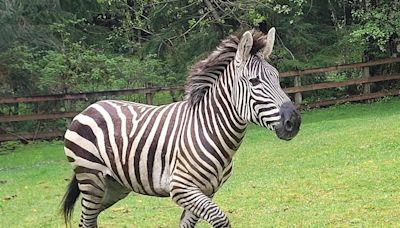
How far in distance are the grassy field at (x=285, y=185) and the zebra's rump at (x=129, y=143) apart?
211 centimetres

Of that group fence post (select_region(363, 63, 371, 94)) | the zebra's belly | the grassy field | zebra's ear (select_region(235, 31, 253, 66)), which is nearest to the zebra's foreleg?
the zebra's belly

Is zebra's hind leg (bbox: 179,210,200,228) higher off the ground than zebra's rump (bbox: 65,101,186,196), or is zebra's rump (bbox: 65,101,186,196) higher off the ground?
zebra's rump (bbox: 65,101,186,196)

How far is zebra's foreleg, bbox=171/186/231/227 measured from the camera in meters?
5.21

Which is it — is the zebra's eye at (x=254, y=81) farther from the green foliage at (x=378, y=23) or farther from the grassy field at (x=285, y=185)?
the green foliage at (x=378, y=23)

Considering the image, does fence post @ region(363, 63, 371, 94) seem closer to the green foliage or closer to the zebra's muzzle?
the green foliage

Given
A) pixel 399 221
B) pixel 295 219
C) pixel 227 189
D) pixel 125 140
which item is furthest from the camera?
pixel 227 189

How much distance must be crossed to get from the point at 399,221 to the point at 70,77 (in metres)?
14.6

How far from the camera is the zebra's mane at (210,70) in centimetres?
564

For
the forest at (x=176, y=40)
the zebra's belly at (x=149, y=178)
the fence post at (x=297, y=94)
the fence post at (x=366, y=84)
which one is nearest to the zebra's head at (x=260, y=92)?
the zebra's belly at (x=149, y=178)

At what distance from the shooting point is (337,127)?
52.8 ft

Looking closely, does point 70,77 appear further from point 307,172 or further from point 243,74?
point 243,74

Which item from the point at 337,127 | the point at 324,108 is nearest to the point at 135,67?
the point at 324,108

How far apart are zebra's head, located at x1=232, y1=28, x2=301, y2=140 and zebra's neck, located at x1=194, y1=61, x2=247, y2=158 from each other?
0.08 m

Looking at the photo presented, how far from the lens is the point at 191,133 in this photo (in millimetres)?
5609
